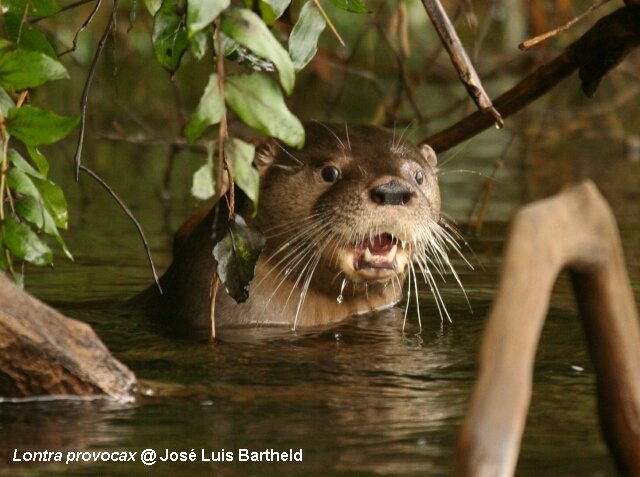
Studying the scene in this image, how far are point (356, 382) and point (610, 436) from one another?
3.21 ft

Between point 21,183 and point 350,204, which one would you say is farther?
point 350,204

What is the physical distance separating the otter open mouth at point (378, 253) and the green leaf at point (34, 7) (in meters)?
1.16

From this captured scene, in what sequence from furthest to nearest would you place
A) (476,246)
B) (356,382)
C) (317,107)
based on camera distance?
(317,107)
(476,246)
(356,382)

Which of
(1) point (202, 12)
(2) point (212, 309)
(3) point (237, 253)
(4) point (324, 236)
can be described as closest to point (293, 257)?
(4) point (324, 236)

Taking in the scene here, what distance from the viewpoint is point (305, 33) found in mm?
2820

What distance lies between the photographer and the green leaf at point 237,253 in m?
3.18

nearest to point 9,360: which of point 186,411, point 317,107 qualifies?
point 186,411

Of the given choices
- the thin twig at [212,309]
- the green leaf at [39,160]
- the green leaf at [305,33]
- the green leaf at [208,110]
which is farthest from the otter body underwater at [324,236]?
the green leaf at [208,110]

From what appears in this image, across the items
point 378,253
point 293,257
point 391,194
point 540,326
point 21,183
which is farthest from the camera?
point 293,257

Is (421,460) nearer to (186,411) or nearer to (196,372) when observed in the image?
(186,411)

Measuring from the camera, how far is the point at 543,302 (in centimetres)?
211

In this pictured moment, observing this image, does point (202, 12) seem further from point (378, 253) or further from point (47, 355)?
point (378, 253)

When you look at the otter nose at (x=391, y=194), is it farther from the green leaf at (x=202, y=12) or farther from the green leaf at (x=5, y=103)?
the green leaf at (x=202, y=12)

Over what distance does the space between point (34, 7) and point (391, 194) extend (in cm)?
111
